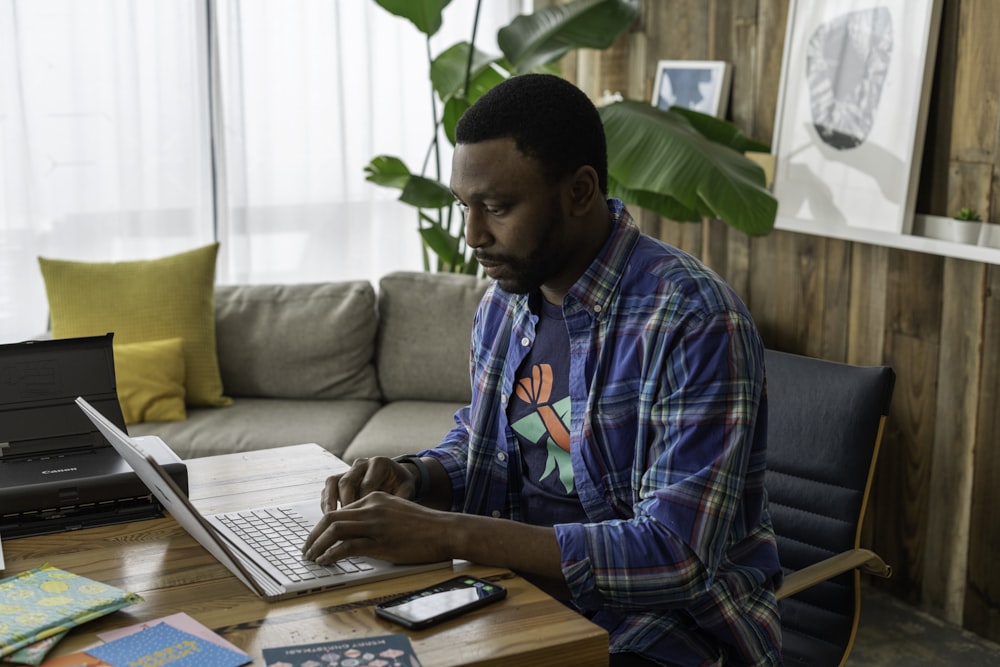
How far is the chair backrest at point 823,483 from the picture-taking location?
6.31 ft

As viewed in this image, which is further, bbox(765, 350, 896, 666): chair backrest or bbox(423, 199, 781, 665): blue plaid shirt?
bbox(765, 350, 896, 666): chair backrest

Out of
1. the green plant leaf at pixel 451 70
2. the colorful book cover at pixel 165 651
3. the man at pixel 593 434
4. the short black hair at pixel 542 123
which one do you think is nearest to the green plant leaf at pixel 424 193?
the green plant leaf at pixel 451 70

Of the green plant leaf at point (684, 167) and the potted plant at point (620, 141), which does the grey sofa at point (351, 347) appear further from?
the green plant leaf at point (684, 167)

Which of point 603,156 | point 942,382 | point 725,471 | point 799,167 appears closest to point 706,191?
point 799,167

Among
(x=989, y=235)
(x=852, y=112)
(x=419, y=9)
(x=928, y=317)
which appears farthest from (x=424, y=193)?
(x=989, y=235)

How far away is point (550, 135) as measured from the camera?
1.54m

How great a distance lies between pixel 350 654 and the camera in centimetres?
115

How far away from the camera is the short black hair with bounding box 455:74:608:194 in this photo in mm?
1541

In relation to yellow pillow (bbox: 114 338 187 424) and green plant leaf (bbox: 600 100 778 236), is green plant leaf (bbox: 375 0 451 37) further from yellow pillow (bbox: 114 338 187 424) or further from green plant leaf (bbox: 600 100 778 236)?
yellow pillow (bbox: 114 338 187 424)

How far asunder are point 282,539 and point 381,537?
0.17m

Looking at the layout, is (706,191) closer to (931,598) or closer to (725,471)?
(931,598)

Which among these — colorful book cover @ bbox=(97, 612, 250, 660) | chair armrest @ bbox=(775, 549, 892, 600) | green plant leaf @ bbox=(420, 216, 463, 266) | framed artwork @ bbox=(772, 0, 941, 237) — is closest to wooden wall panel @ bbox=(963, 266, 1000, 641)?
framed artwork @ bbox=(772, 0, 941, 237)

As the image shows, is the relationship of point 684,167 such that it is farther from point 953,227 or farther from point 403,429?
point 403,429

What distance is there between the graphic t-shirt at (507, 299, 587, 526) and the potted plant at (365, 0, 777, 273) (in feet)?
4.87
